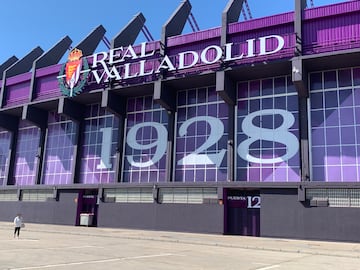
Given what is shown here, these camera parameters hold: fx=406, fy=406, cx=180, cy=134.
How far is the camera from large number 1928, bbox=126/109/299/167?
31098 mm

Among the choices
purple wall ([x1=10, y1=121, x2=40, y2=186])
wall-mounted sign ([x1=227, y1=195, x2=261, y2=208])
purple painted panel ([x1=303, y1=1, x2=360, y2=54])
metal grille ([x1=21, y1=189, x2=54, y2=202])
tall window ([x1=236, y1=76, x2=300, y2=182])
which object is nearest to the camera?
purple painted panel ([x1=303, y1=1, x2=360, y2=54])

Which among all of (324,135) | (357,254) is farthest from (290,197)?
(357,254)

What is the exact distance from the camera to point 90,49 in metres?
44.0

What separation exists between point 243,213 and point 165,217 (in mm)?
6294

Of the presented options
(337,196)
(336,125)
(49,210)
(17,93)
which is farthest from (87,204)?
(336,125)

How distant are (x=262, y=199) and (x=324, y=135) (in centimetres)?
656

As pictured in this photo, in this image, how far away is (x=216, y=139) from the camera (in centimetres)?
3384

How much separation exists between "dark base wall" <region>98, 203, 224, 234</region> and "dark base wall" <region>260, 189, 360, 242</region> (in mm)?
3641

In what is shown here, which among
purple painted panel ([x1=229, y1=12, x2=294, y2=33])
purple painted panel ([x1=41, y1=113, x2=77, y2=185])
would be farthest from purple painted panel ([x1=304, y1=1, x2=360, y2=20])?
purple painted panel ([x1=41, y1=113, x2=77, y2=185])

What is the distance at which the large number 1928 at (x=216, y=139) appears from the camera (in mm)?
31098

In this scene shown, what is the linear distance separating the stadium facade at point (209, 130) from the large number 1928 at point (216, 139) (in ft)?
0.31

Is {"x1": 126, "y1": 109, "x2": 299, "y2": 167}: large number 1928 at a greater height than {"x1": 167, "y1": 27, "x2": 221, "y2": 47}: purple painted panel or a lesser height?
lesser

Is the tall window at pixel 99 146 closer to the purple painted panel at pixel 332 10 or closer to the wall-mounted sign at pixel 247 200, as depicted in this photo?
the wall-mounted sign at pixel 247 200

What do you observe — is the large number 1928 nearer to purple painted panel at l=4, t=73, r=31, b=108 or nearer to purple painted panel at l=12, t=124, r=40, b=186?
purple painted panel at l=12, t=124, r=40, b=186
